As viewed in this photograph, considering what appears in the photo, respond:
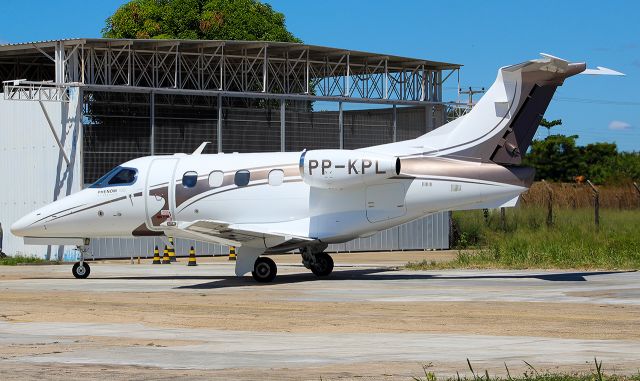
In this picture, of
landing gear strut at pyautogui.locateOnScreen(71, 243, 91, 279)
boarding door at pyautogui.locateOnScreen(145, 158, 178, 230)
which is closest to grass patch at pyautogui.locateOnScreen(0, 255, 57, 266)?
landing gear strut at pyautogui.locateOnScreen(71, 243, 91, 279)

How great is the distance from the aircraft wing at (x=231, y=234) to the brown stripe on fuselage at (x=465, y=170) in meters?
3.10

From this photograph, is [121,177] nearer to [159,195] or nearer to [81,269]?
[159,195]

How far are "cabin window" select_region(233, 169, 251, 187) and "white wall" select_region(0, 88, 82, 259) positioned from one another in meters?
14.8

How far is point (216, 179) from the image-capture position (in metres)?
27.6

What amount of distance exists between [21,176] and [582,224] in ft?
71.6

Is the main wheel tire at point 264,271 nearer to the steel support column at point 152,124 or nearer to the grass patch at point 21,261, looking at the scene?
the grass patch at point 21,261

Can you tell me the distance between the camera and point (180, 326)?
16859mm

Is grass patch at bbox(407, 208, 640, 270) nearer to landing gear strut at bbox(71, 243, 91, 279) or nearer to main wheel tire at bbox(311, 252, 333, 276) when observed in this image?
main wheel tire at bbox(311, 252, 333, 276)

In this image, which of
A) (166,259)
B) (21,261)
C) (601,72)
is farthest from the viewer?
(21,261)

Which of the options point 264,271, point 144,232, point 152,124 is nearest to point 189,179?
point 144,232

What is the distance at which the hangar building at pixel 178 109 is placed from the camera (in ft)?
135

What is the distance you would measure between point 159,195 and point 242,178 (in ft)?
7.62

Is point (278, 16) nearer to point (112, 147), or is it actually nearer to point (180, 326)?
point (112, 147)

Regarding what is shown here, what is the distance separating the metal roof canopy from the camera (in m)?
41.4
